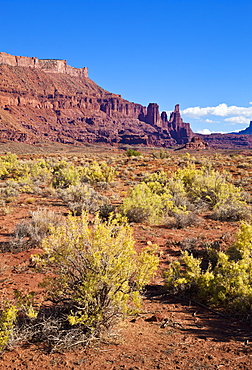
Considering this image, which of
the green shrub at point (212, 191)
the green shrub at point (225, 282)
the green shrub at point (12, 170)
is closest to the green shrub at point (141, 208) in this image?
the green shrub at point (212, 191)

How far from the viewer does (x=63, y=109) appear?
15675cm

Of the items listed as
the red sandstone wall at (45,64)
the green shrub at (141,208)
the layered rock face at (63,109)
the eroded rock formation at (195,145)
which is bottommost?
the green shrub at (141,208)

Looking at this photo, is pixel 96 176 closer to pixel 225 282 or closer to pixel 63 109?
pixel 225 282

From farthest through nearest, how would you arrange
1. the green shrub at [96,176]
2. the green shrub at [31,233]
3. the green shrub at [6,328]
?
the green shrub at [96,176]
the green shrub at [31,233]
the green shrub at [6,328]

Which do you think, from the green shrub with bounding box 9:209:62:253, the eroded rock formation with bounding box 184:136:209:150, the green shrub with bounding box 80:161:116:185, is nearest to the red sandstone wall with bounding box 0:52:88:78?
the eroded rock formation with bounding box 184:136:209:150

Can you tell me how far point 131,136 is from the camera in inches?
5901

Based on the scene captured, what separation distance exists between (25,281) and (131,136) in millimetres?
147481

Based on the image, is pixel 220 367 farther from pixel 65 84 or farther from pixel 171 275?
pixel 65 84

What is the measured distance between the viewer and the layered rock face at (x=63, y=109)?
13088 cm

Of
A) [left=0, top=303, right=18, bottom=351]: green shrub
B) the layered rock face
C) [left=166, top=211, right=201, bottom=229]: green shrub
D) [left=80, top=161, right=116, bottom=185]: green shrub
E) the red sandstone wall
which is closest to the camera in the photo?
[left=0, top=303, right=18, bottom=351]: green shrub

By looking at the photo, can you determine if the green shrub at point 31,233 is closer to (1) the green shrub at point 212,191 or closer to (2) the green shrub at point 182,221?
(2) the green shrub at point 182,221

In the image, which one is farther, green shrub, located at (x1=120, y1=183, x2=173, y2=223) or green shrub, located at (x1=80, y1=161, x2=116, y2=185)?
green shrub, located at (x1=80, y1=161, x2=116, y2=185)

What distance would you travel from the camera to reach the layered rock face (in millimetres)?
130875

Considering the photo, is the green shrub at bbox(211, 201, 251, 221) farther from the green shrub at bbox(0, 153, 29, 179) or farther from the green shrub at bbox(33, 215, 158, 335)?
the green shrub at bbox(0, 153, 29, 179)
